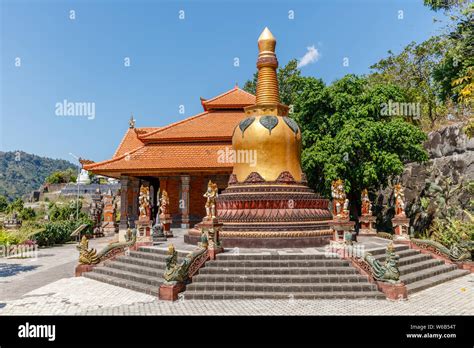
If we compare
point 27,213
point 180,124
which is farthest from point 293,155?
point 27,213

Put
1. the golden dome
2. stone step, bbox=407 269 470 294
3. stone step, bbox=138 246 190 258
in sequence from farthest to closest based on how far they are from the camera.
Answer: the golden dome → stone step, bbox=138 246 190 258 → stone step, bbox=407 269 470 294

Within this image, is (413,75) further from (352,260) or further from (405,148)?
(352,260)

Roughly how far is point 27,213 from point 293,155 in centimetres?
3474

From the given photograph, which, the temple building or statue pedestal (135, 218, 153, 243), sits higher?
the temple building

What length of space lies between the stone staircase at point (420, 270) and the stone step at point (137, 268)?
7.57 m

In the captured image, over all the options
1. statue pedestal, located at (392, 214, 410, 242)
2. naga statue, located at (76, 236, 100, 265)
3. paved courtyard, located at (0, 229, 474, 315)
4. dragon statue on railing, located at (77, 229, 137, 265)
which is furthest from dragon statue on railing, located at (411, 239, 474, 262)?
naga statue, located at (76, 236, 100, 265)

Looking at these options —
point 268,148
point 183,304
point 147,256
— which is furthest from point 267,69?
point 183,304

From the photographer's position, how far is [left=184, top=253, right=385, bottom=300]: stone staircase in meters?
10.4

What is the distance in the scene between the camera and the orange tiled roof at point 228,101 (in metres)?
27.3

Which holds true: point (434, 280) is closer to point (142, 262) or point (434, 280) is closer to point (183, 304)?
point (183, 304)

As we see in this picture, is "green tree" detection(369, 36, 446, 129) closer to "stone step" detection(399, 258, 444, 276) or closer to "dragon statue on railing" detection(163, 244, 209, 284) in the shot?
"stone step" detection(399, 258, 444, 276)

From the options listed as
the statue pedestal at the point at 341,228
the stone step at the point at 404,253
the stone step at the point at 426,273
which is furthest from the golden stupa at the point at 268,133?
the stone step at the point at 426,273

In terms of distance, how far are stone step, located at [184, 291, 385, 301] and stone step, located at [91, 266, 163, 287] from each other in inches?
60.7

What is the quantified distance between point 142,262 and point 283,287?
5.57m
